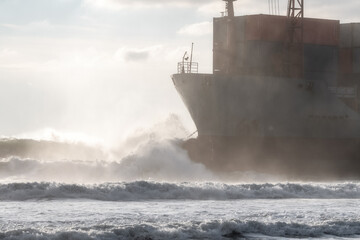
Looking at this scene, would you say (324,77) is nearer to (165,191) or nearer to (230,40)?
(230,40)

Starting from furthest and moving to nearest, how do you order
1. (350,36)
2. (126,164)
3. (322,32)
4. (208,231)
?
(350,36) < (126,164) < (322,32) < (208,231)

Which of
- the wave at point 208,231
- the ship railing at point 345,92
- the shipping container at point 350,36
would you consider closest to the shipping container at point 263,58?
the ship railing at point 345,92

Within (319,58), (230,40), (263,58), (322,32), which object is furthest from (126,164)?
(322,32)

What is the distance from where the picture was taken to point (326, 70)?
50.0 m

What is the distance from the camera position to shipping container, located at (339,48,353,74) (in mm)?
50438

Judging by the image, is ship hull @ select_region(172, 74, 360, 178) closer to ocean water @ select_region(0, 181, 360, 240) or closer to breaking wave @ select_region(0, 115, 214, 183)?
breaking wave @ select_region(0, 115, 214, 183)

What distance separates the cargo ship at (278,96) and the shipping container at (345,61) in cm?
7

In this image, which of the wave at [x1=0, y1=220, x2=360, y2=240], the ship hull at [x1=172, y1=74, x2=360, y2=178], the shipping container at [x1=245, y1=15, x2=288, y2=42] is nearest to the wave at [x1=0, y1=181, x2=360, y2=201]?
the wave at [x1=0, y1=220, x2=360, y2=240]

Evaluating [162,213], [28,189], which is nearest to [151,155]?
[28,189]

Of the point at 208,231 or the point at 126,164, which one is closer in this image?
the point at 208,231

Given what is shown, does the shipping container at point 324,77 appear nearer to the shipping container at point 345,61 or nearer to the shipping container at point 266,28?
the shipping container at point 345,61

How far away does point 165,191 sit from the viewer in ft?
103

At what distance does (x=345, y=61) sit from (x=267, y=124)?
7041mm

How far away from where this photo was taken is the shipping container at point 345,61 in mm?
50438
